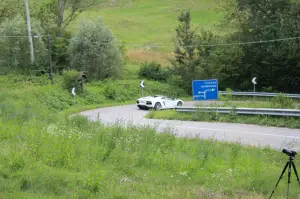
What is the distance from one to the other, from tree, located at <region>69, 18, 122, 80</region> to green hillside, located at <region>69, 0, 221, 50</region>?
1963 cm

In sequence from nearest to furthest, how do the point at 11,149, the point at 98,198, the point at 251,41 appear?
the point at 98,198 → the point at 11,149 → the point at 251,41

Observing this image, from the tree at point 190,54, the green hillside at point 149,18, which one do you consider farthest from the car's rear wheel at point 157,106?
the green hillside at point 149,18

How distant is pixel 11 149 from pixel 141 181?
9.08 feet

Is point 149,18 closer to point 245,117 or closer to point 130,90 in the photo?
point 130,90

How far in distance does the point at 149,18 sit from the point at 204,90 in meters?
72.3

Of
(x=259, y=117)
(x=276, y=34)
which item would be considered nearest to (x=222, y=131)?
(x=259, y=117)

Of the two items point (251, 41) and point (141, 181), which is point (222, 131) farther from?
point (251, 41)

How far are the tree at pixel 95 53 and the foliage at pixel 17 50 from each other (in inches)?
158

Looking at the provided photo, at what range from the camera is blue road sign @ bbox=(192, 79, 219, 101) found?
2648 centimetres

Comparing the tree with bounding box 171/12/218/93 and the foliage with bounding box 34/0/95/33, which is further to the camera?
the foliage with bounding box 34/0/95/33

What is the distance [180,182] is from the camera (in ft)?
24.9

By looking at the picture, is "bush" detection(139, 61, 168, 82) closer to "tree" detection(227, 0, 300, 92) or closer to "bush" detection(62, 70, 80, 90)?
"tree" detection(227, 0, 300, 92)

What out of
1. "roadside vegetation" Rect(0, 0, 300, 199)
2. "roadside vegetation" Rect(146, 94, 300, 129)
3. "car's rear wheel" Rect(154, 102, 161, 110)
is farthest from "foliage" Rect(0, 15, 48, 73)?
"roadside vegetation" Rect(146, 94, 300, 129)

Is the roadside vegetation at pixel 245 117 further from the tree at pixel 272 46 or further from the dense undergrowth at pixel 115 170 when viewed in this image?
the tree at pixel 272 46
